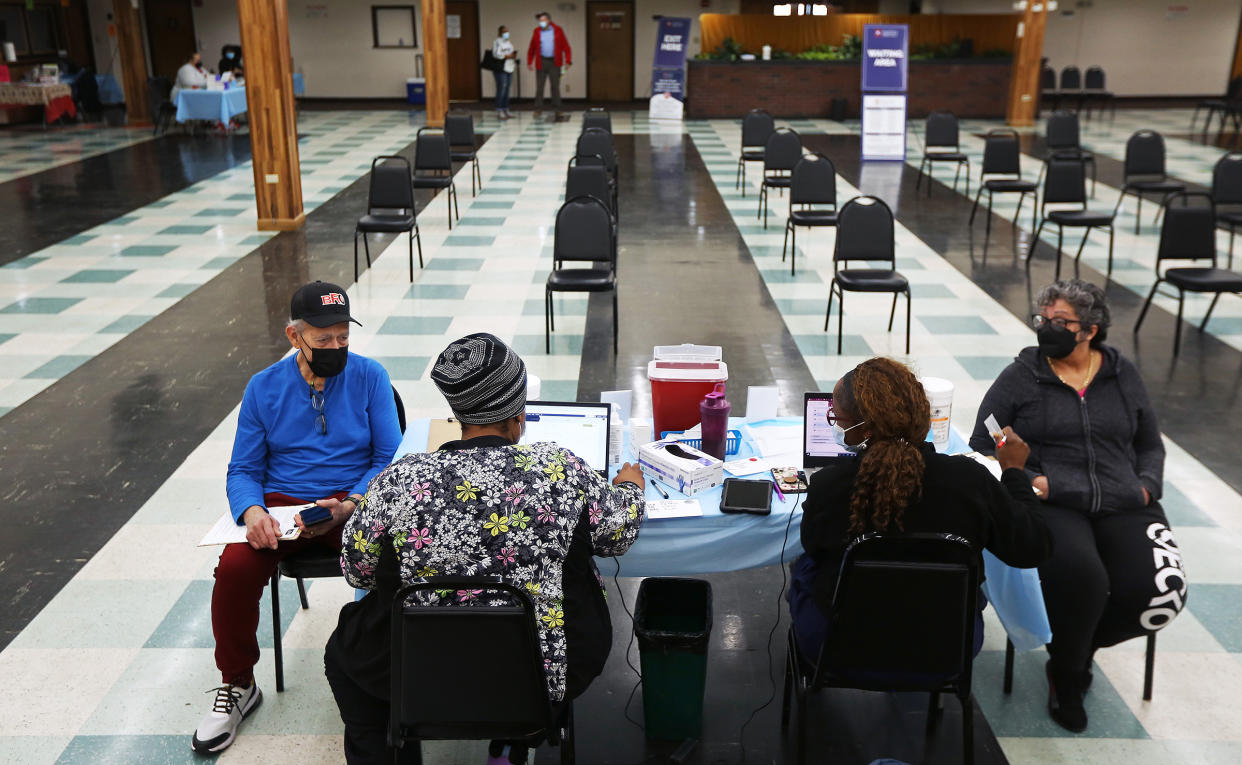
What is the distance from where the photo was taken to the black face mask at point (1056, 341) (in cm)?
320

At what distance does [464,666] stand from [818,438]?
1.38 m

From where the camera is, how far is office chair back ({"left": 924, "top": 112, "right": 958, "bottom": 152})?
11.6m

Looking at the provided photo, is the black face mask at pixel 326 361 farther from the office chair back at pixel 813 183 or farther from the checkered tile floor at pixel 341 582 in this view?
the office chair back at pixel 813 183

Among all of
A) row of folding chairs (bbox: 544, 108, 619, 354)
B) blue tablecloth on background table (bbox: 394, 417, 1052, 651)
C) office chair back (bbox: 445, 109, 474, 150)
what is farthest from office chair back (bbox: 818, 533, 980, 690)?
office chair back (bbox: 445, 109, 474, 150)

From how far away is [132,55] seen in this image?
1812 centimetres

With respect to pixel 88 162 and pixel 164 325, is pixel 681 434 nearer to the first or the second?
pixel 164 325

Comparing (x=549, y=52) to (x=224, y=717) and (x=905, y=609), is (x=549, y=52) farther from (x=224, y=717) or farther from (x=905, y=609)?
(x=905, y=609)

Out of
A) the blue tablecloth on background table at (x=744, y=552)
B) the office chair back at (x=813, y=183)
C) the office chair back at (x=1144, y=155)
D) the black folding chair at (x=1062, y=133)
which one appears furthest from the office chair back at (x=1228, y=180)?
the blue tablecloth on background table at (x=744, y=552)

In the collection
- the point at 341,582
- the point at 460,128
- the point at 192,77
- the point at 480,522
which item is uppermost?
the point at 192,77

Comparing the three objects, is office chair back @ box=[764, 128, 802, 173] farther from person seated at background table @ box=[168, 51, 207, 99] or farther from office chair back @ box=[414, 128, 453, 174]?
person seated at background table @ box=[168, 51, 207, 99]

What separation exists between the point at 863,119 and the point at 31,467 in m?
12.3

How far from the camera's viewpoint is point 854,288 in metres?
6.09

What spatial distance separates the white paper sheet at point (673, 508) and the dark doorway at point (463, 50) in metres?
21.9

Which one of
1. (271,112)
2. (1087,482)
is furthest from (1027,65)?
(1087,482)
